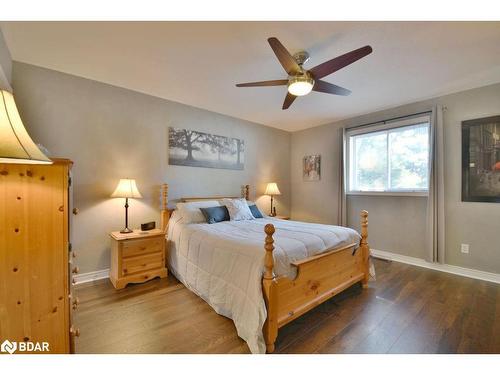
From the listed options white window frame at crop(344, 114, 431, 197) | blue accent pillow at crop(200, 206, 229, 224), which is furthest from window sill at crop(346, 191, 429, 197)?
blue accent pillow at crop(200, 206, 229, 224)

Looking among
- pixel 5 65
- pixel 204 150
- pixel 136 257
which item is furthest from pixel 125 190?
pixel 5 65

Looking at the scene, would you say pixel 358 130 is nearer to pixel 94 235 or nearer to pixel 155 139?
pixel 155 139

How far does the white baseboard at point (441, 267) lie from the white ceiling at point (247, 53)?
2409 millimetres

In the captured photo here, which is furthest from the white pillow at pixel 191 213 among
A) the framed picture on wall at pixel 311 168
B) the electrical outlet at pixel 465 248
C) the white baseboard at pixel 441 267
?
the electrical outlet at pixel 465 248

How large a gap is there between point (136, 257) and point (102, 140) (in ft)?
5.00

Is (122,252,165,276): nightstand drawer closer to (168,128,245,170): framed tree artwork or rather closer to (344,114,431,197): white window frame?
(168,128,245,170): framed tree artwork

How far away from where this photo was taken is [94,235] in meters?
2.71

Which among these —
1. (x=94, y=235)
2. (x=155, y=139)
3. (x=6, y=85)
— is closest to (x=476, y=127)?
(x=155, y=139)

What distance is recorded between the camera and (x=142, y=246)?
2.63m

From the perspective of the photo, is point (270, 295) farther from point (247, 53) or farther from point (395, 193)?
point (395, 193)

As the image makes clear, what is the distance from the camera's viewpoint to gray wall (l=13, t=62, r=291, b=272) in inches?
96.5

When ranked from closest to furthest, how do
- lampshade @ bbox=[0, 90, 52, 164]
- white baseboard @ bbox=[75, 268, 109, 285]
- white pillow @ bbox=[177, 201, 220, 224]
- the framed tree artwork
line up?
lampshade @ bbox=[0, 90, 52, 164] < white baseboard @ bbox=[75, 268, 109, 285] < white pillow @ bbox=[177, 201, 220, 224] < the framed tree artwork

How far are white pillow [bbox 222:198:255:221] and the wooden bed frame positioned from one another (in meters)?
1.42

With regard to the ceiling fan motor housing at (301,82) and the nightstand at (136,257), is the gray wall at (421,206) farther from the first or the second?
the nightstand at (136,257)
